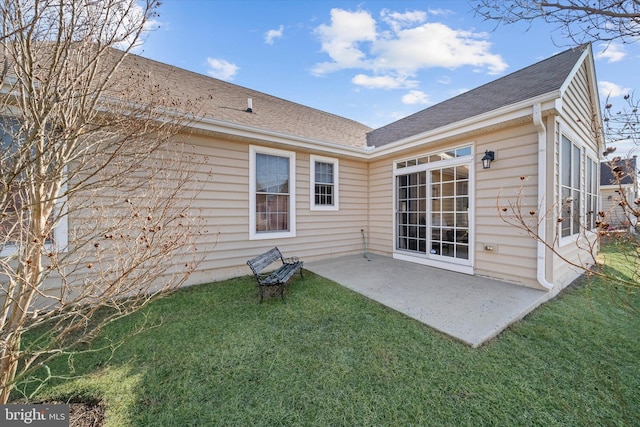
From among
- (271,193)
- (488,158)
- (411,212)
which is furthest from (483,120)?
(271,193)

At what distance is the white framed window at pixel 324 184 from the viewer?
6.42 m

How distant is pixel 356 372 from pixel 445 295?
243cm

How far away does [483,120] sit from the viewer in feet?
15.1

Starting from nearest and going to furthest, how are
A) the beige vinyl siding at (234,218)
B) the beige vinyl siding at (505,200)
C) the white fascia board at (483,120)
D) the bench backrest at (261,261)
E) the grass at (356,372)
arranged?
the grass at (356,372) < the white fascia board at (483,120) < the bench backrest at (261,261) < the beige vinyl siding at (505,200) < the beige vinyl siding at (234,218)

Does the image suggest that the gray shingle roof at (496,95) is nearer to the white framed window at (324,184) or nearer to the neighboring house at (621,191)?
the white framed window at (324,184)

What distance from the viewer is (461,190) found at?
5297 mm

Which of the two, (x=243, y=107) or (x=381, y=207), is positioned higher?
(x=243, y=107)

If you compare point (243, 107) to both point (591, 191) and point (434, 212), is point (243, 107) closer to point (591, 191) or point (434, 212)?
point (434, 212)

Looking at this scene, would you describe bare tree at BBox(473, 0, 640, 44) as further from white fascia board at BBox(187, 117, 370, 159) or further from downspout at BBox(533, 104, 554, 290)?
white fascia board at BBox(187, 117, 370, 159)

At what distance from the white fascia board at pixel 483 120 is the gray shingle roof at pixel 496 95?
35 centimetres

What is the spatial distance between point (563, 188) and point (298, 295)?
5.35 m

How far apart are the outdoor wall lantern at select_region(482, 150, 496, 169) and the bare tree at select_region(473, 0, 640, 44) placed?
2333 millimetres

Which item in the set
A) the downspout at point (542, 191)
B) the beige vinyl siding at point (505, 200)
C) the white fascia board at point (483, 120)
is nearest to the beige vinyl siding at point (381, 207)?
the white fascia board at point (483, 120)

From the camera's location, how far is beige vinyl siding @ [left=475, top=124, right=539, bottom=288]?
14.1ft
